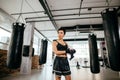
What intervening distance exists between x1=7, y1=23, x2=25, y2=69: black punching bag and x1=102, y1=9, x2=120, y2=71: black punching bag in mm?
2388

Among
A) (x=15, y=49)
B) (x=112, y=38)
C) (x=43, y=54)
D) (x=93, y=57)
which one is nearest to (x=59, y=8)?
(x=43, y=54)

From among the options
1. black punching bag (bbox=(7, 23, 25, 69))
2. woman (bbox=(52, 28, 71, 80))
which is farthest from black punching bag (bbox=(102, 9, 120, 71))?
black punching bag (bbox=(7, 23, 25, 69))

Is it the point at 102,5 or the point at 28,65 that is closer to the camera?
the point at 102,5

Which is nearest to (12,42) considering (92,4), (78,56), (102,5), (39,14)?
(39,14)

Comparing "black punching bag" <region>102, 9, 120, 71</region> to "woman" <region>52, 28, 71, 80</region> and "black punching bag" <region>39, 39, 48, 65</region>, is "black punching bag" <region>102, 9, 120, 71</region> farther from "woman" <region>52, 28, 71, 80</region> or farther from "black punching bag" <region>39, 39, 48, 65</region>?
"black punching bag" <region>39, 39, 48, 65</region>

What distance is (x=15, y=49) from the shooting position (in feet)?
10.2

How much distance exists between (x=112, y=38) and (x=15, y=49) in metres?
2.56

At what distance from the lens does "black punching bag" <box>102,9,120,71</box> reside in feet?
7.85

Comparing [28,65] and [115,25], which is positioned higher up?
[115,25]

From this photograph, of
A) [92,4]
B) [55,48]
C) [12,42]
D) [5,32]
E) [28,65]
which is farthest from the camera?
[5,32]

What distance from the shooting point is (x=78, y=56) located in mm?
16484

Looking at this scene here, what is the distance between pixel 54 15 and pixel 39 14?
90 centimetres

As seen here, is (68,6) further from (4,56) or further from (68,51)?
(4,56)

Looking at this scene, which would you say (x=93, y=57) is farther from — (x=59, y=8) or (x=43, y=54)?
(x=59, y=8)
